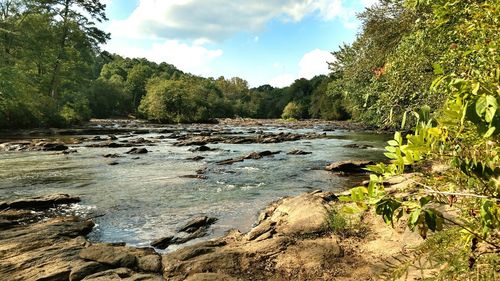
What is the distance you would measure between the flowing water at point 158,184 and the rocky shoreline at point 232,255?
1.24 meters

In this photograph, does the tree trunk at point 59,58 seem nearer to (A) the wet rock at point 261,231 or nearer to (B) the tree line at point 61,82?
(B) the tree line at point 61,82

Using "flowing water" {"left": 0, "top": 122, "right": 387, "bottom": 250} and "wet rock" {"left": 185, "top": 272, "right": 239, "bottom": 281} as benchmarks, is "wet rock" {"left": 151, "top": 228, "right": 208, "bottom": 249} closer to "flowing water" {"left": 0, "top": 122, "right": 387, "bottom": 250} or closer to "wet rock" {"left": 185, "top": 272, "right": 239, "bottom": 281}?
"flowing water" {"left": 0, "top": 122, "right": 387, "bottom": 250}

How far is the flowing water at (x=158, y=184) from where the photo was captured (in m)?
9.87

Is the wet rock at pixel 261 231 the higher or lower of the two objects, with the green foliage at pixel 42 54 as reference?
lower

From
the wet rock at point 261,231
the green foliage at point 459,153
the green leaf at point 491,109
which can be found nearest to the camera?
the green leaf at point 491,109

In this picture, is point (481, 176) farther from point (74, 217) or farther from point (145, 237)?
point (74, 217)

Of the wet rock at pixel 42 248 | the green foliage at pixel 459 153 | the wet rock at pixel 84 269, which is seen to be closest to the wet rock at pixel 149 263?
the wet rock at pixel 84 269

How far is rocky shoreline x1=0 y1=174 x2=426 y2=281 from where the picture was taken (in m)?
6.02

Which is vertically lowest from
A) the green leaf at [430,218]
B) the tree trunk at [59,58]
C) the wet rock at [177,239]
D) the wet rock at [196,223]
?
the wet rock at [177,239]

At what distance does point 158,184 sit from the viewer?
14.4m

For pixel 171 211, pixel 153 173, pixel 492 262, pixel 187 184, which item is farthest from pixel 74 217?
pixel 492 262

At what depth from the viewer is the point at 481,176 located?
6.93 ft

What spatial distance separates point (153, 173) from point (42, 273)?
10808mm

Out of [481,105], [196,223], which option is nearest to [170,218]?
[196,223]
